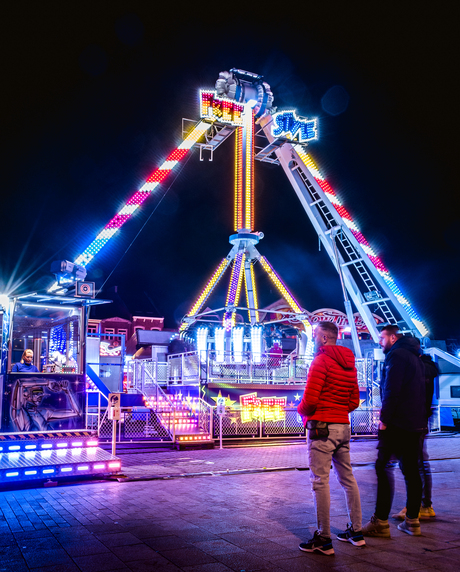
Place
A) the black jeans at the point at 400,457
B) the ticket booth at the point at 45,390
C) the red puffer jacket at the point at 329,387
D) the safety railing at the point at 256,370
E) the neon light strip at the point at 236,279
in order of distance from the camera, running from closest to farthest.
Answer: the red puffer jacket at the point at 329,387 → the black jeans at the point at 400,457 → the ticket booth at the point at 45,390 → the safety railing at the point at 256,370 → the neon light strip at the point at 236,279

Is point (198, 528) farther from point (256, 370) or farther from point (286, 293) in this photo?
point (286, 293)

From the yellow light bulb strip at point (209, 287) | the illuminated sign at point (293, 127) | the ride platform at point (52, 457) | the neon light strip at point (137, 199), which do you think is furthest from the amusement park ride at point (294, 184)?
the ride platform at point (52, 457)

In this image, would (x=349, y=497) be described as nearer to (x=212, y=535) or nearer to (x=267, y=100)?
(x=212, y=535)

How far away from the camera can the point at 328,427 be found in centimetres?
417

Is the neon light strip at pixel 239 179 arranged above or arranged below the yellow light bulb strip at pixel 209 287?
above

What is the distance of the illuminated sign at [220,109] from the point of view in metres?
24.6

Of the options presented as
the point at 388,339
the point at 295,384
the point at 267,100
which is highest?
the point at 267,100

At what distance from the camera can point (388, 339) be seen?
17.0 ft

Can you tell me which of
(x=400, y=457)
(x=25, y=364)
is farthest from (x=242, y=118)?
(x=400, y=457)

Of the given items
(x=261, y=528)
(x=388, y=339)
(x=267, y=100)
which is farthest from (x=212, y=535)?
(x=267, y=100)

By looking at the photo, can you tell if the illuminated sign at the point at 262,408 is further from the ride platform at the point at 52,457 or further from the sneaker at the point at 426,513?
the sneaker at the point at 426,513

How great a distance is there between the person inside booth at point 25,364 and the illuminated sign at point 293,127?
20198 mm

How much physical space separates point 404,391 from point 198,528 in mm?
2392

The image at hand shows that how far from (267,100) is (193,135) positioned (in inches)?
194
